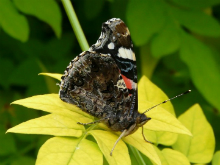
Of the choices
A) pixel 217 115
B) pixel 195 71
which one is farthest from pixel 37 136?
pixel 217 115

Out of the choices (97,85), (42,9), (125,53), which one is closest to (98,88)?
(97,85)

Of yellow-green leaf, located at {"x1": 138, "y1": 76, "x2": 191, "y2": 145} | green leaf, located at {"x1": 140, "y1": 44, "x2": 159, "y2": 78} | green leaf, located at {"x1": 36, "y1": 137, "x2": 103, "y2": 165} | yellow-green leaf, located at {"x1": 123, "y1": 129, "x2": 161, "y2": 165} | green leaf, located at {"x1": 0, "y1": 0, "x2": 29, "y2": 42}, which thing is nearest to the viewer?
green leaf, located at {"x1": 36, "y1": 137, "x2": 103, "y2": 165}

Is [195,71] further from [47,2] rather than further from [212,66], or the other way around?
[47,2]

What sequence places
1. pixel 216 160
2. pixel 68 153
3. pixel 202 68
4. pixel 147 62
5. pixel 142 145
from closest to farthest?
pixel 68 153 < pixel 142 145 < pixel 216 160 < pixel 202 68 < pixel 147 62

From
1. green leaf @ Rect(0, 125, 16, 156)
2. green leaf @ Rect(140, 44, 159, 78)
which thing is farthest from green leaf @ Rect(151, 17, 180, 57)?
green leaf @ Rect(0, 125, 16, 156)

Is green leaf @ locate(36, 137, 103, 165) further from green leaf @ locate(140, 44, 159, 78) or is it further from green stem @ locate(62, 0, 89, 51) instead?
green leaf @ locate(140, 44, 159, 78)

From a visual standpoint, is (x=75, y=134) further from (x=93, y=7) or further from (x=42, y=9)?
(x=93, y=7)

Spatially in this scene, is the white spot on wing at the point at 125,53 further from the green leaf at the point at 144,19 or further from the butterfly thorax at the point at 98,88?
the green leaf at the point at 144,19
